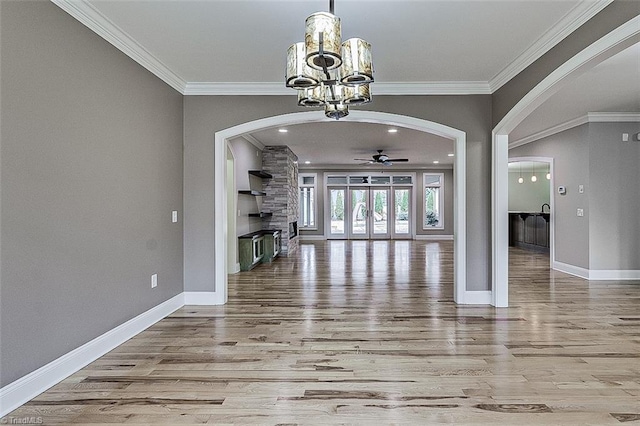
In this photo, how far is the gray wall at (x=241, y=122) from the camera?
4.77 m

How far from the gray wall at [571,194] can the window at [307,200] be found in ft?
26.7

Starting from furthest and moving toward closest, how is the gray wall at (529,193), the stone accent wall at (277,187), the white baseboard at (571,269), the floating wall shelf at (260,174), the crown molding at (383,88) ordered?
the gray wall at (529,193), the stone accent wall at (277,187), the floating wall shelf at (260,174), the white baseboard at (571,269), the crown molding at (383,88)

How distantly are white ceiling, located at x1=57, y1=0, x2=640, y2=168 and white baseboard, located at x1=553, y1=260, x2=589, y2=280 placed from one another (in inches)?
115

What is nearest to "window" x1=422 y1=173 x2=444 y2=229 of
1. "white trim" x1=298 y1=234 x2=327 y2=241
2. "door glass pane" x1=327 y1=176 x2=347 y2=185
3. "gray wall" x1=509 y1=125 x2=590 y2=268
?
"door glass pane" x1=327 y1=176 x2=347 y2=185

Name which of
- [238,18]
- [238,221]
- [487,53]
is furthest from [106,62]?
[238,221]

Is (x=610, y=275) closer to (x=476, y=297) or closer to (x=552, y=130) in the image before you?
(x=552, y=130)

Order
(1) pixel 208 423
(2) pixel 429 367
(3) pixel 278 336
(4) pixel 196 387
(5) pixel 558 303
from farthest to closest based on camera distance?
(5) pixel 558 303, (3) pixel 278 336, (2) pixel 429 367, (4) pixel 196 387, (1) pixel 208 423

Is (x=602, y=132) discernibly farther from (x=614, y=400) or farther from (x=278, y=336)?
(x=278, y=336)

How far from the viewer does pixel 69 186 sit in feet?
9.07

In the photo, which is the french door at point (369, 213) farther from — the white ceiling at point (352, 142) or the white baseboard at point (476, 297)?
the white baseboard at point (476, 297)

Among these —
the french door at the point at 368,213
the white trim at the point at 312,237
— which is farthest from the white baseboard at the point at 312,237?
the french door at the point at 368,213

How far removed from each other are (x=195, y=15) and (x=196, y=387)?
2.87m

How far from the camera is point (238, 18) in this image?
3092 millimetres

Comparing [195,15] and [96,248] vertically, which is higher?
[195,15]
